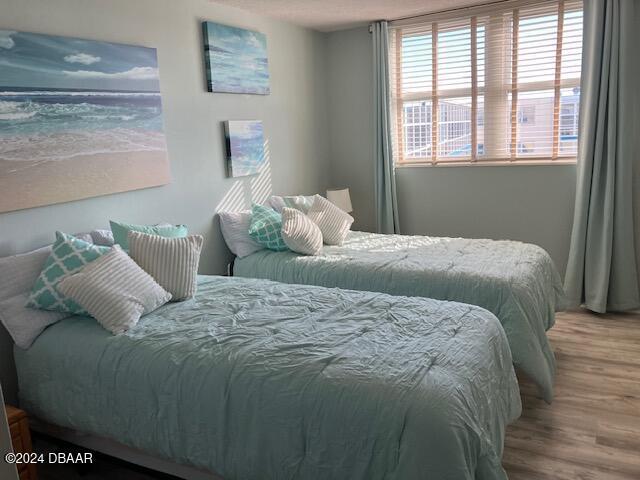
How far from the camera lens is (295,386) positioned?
6.36ft

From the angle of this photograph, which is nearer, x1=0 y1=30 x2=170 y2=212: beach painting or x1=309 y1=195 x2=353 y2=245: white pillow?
x1=0 y1=30 x2=170 y2=212: beach painting

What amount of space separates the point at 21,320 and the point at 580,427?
275 centimetres

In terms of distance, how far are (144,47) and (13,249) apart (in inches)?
57.3

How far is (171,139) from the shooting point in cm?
363

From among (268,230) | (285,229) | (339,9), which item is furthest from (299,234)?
(339,9)

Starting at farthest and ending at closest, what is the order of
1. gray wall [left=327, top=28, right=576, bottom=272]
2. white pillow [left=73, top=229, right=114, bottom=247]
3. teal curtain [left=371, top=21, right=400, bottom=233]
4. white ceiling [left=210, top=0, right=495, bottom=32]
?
teal curtain [left=371, top=21, right=400, bottom=233] → gray wall [left=327, top=28, right=576, bottom=272] → white ceiling [left=210, top=0, right=495, bottom=32] → white pillow [left=73, top=229, right=114, bottom=247]

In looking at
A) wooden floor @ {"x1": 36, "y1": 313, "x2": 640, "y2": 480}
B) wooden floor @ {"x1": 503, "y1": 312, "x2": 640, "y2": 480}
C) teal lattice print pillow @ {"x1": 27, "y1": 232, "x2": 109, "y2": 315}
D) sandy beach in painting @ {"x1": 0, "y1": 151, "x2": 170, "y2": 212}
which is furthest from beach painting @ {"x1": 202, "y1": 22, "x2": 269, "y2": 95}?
wooden floor @ {"x1": 503, "y1": 312, "x2": 640, "y2": 480}

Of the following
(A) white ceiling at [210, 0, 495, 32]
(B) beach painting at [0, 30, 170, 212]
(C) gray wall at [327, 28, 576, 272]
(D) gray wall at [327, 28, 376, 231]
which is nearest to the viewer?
(B) beach painting at [0, 30, 170, 212]

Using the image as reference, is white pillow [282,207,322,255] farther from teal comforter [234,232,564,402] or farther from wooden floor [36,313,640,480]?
wooden floor [36,313,640,480]

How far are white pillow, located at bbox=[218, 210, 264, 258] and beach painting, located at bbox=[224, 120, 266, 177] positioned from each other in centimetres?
35

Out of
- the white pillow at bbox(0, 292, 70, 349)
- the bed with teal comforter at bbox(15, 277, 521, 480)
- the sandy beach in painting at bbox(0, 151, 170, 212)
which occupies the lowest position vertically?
the bed with teal comforter at bbox(15, 277, 521, 480)

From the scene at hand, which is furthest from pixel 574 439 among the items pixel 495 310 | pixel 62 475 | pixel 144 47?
pixel 144 47

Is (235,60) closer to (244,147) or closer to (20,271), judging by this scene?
(244,147)

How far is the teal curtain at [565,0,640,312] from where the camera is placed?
13.1ft
